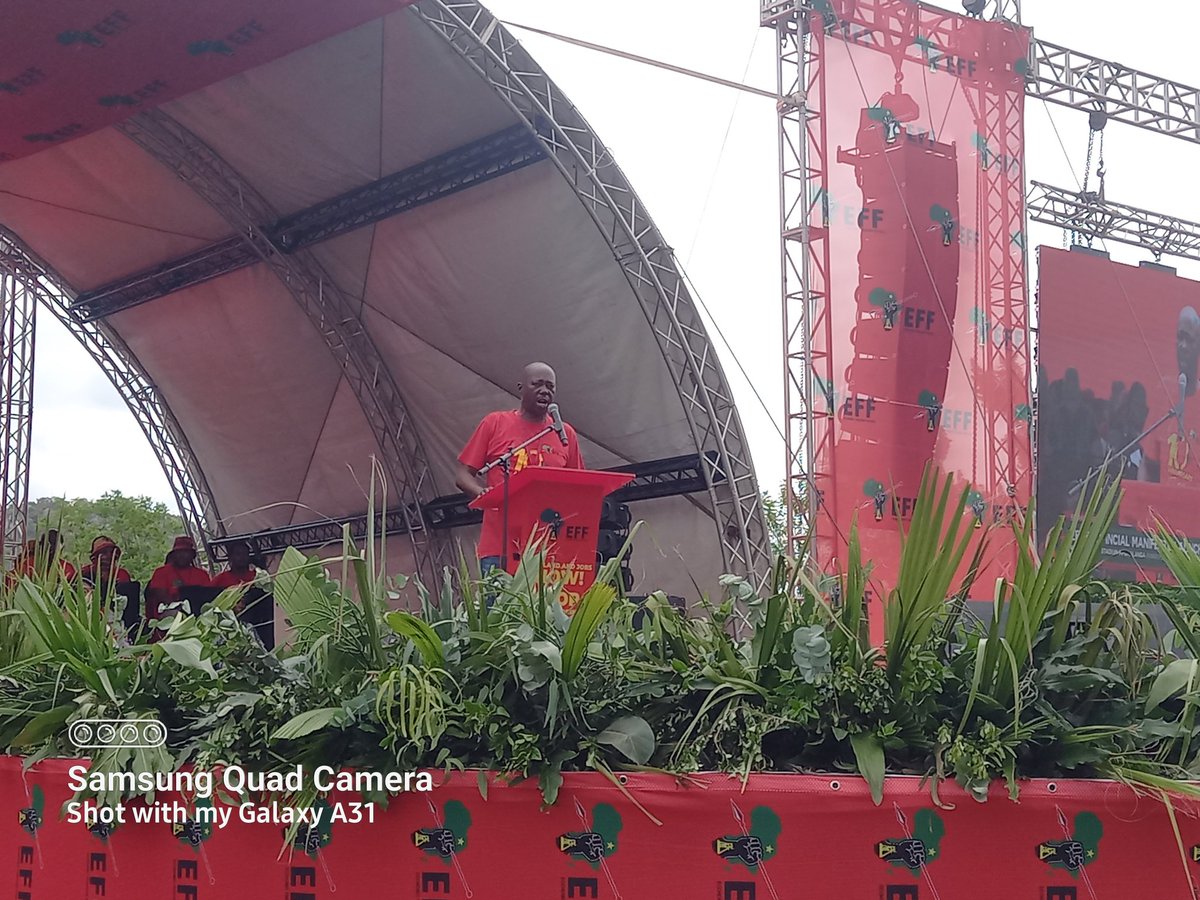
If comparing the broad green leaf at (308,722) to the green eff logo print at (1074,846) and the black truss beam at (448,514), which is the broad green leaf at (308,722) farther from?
the black truss beam at (448,514)

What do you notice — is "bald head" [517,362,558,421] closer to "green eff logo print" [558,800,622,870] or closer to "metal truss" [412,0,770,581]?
"green eff logo print" [558,800,622,870]

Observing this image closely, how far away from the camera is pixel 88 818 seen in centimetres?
223

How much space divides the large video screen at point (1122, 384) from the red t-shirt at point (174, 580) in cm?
648

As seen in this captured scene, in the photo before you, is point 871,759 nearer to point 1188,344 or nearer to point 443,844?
point 443,844

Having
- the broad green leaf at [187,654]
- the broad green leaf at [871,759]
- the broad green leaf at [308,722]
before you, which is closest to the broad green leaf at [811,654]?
the broad green leaf at [871,759]

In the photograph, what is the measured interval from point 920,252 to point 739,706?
7989mm

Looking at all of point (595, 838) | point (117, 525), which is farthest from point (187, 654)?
point (117, 525)

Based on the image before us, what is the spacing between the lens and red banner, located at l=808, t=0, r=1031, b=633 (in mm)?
9023

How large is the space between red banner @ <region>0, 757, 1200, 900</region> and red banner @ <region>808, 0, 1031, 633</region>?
21.3 ft

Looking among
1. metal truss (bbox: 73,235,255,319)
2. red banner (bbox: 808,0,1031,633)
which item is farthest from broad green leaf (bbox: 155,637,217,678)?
metal truss (bbox: 73,235,255,319)

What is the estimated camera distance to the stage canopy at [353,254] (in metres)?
7.66

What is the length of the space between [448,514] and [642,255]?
158 inches

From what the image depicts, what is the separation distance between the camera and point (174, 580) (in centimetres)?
827

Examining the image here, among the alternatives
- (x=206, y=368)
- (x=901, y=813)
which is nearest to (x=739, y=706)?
(x=901, y=813)
